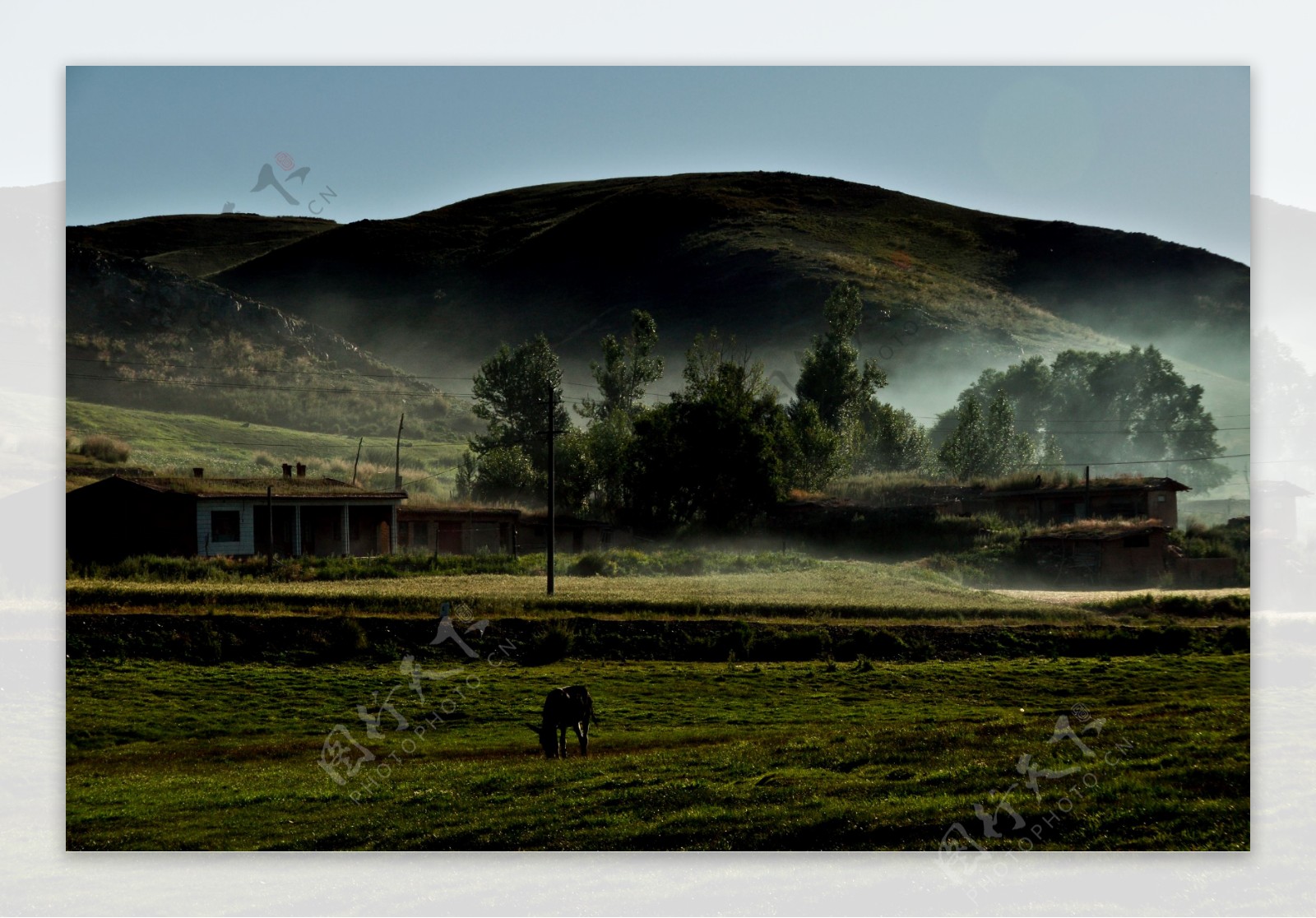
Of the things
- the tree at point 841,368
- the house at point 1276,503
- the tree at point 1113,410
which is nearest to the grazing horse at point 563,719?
the tree at point 841,368

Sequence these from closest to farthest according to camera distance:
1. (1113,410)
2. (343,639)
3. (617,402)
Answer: (1113,410) < (617,402) < (343,639)

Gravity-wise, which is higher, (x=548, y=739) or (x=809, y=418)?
(x=809, y=418)

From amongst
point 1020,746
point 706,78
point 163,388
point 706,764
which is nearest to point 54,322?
point 163,388

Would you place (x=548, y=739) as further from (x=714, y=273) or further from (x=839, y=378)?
(x=714, y=273)

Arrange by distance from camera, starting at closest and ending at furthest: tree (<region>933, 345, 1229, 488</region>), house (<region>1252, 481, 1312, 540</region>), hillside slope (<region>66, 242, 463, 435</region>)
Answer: house (<region>1252, 481, 1312, 540</region>)
tree (<region>933, 345, 1229, 488</region>)
hillside slope (<region>66, 242, 463, 435</region>)

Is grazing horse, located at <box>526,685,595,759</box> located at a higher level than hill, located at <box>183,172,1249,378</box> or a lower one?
lower

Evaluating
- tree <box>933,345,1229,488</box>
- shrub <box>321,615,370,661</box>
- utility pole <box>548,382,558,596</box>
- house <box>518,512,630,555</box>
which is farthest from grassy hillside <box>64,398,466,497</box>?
tree <box>933,345,1229,488</box>

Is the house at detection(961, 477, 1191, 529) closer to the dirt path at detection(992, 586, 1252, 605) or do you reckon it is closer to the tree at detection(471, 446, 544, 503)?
the dirt path at detection(992, 586, 1252, 605)

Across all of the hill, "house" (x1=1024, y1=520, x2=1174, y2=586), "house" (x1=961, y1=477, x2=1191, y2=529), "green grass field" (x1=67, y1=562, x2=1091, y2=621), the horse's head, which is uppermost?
the hill

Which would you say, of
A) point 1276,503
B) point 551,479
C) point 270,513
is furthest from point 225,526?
point 1276,503
